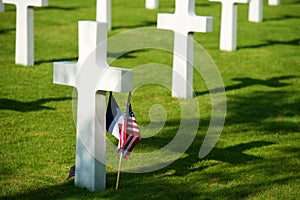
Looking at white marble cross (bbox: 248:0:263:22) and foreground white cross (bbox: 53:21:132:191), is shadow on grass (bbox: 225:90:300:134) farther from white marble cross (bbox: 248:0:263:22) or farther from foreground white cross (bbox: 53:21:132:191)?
white marble cross (bbox: 248:0:263:22)

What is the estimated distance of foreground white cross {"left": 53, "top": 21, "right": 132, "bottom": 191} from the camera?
18.5ft

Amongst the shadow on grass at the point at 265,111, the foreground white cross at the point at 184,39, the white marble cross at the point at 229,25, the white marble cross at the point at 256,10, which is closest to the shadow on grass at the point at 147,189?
the shadow on grass at the point at 265,111

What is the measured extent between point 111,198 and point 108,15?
27.7 ft

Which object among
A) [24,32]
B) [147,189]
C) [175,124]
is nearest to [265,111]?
[175,124]

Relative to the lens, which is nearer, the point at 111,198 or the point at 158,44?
the point at 111,198

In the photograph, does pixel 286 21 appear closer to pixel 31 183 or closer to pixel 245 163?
pixel 245 163

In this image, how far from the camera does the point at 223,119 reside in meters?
8.72

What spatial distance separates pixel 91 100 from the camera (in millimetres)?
5711

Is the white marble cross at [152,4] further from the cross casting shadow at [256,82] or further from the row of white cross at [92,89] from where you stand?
the row of white cross at [92,89]

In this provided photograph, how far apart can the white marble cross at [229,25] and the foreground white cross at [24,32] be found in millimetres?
4055

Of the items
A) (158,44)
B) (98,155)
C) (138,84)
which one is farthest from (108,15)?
(98,155)

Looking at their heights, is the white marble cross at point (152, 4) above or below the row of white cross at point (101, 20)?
above

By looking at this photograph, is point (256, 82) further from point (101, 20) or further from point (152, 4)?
point (152, 4)

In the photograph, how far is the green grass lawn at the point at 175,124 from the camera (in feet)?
19.9
